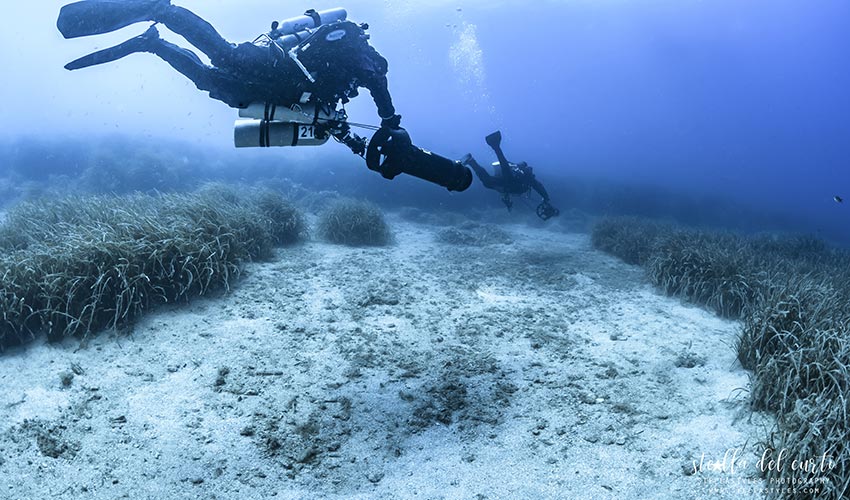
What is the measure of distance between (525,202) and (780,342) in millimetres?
13856

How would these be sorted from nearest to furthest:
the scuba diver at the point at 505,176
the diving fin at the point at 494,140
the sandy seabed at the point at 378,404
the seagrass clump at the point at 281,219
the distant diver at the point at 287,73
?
the sandy seabed at the point at 378,404
the distant diver at the point at 287,73
the seagrass clump at the point at 281,219
the diving fin at the point at 494,140
the scuba diver at the point at 505,176

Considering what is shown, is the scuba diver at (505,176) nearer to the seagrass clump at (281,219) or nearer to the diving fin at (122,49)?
the seagrass clump at (281,219)

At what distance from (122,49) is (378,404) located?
159 inches

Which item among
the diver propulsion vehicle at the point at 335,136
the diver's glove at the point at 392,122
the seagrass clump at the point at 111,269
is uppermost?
the diver's glove at the point at 392,122

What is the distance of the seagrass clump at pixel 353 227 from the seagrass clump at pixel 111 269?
2.81 meters

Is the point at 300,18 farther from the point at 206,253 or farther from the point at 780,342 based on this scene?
the point at 780,342

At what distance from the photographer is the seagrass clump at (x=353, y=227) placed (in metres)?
9.16

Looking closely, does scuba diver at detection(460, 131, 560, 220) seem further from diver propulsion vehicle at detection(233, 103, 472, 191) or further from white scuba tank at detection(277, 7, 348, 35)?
diver propulsion vehicle at detection(233, 103, 472, 191)

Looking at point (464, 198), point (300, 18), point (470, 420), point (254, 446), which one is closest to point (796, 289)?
point (470, 420)

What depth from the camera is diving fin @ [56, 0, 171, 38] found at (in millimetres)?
3387

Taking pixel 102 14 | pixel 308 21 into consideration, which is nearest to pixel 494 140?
pixel 308 21

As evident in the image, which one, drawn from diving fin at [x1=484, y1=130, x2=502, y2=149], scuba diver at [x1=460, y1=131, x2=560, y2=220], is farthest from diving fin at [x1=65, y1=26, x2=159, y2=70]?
diving fin at [x1=484, y1=130, x2=502, y2=149]

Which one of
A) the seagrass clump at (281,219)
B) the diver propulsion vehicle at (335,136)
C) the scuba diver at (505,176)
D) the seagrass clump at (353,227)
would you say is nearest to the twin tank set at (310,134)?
the diver propulsion vehicle at (335,136)

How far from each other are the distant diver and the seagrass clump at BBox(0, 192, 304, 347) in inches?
72.5
